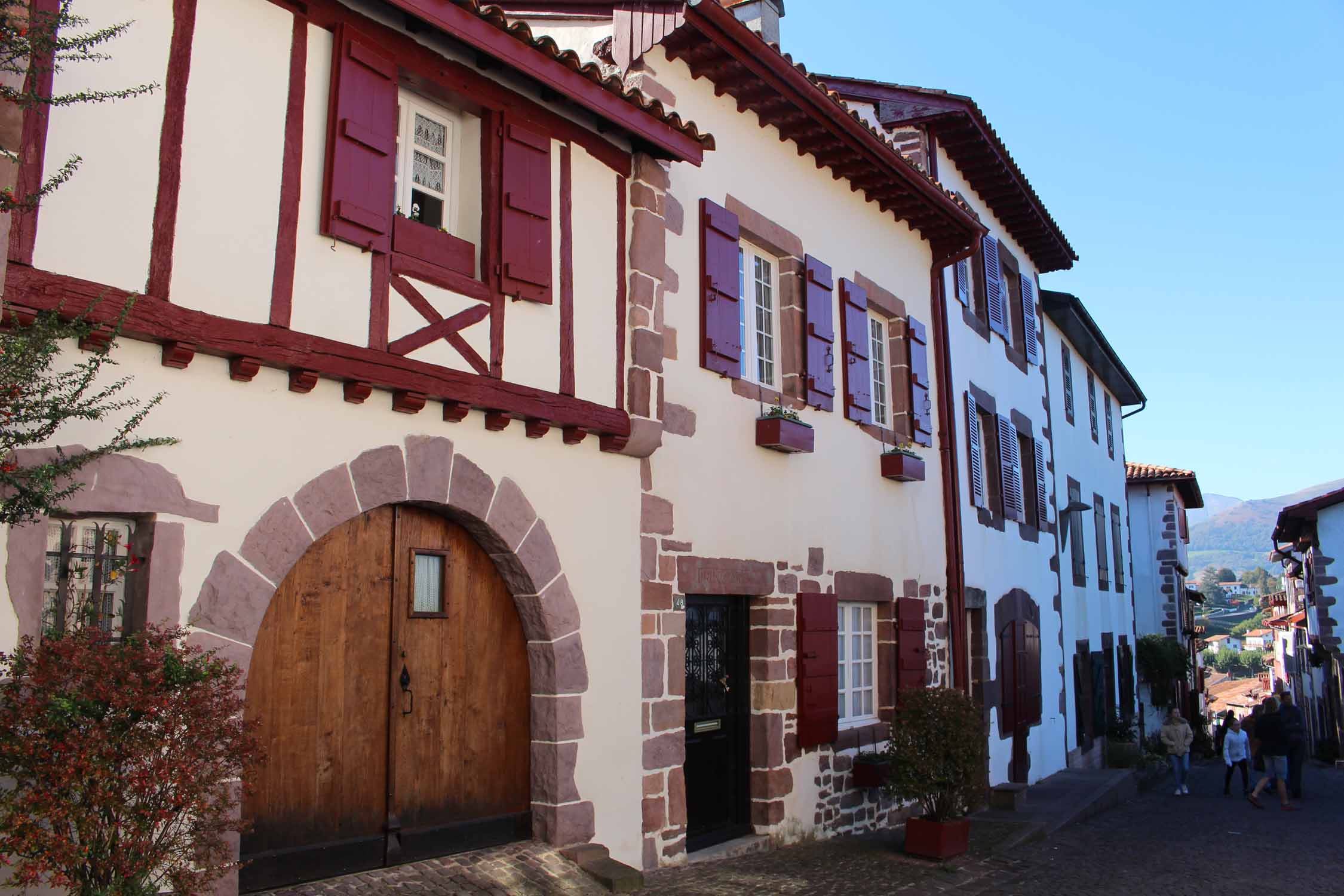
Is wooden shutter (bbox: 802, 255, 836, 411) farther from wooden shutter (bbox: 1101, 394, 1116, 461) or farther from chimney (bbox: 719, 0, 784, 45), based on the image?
wooden shutter (bbox: 1101, 394, 1116, 461)

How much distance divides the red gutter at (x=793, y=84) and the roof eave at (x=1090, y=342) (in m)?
6.80

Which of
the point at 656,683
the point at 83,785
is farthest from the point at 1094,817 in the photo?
the point at 83,785

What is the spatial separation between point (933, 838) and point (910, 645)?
7.46 ft

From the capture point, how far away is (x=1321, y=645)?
22.1 metres

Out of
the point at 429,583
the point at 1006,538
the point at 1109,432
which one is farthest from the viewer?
the point at 1109,432

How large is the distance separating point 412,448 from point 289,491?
733 millimetres

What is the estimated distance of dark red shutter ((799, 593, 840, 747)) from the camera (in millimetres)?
8500

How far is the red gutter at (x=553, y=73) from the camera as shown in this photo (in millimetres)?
5566

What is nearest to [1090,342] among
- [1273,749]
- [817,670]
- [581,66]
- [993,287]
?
[993,287]

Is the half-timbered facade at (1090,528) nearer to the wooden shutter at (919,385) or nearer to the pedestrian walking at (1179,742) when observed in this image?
the pedestrian walking at (1179,742)

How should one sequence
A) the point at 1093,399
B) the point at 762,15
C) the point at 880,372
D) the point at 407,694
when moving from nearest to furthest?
the point at 407,694, the point at 762,15, the point at 880,372, the point at 1093,399

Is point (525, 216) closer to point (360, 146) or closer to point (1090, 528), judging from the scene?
point (360, 146)

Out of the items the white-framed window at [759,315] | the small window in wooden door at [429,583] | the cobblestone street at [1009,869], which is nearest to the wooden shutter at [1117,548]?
the cobblestone street at [1009,869]

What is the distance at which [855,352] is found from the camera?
9898 millimetres
